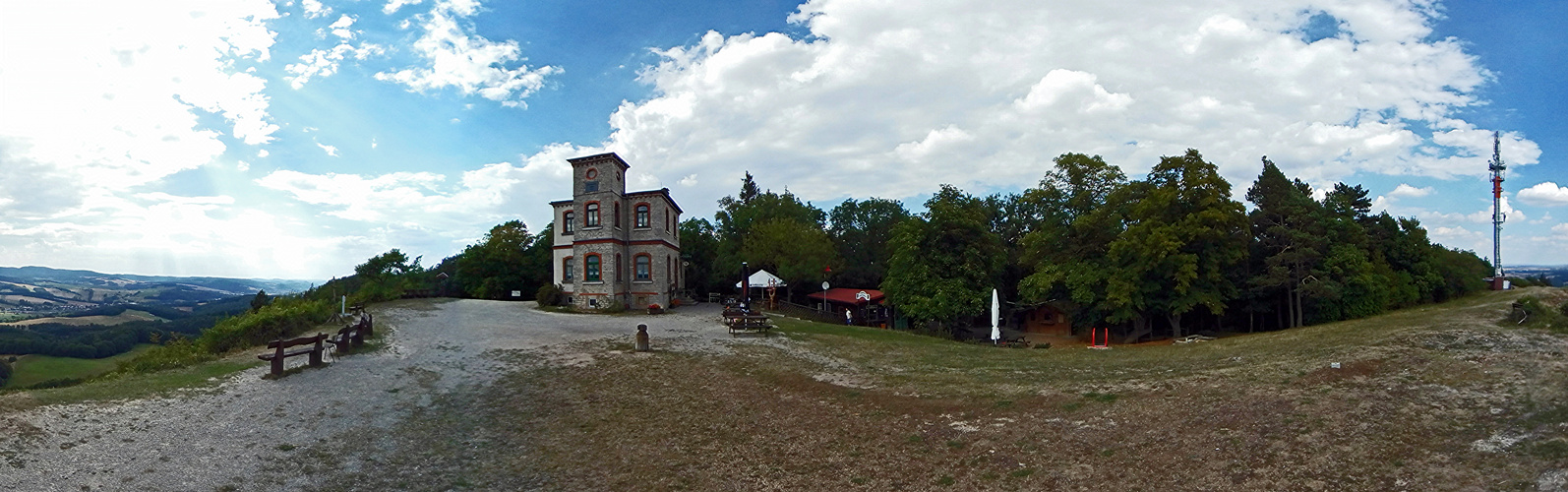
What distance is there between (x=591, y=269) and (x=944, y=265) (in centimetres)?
1950

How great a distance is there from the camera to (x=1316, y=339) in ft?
57.2

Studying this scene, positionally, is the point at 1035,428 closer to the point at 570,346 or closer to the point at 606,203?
the point at 570,346

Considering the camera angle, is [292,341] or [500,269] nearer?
[292,341]

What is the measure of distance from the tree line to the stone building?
9680 mm

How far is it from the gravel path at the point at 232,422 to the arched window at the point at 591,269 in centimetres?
1682

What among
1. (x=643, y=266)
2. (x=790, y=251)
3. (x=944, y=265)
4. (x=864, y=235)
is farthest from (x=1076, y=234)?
(x=643, y=266)

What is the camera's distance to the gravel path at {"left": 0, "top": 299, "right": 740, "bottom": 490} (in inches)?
317

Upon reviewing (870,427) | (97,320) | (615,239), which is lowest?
(97,320)

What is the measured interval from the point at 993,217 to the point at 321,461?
47182mm

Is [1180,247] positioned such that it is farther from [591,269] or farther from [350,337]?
[350,337]

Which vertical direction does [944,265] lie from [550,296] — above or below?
above

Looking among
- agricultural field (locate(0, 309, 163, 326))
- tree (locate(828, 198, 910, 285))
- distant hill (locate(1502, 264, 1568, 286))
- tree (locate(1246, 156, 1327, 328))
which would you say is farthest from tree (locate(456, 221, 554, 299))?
distant hill (locate(1502, 264, 1568, 286))

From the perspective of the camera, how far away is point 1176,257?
31.0 meters

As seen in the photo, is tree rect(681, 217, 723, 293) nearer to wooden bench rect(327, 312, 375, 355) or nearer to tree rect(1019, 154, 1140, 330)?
tree rect(1019, 154, 1140, 330)
